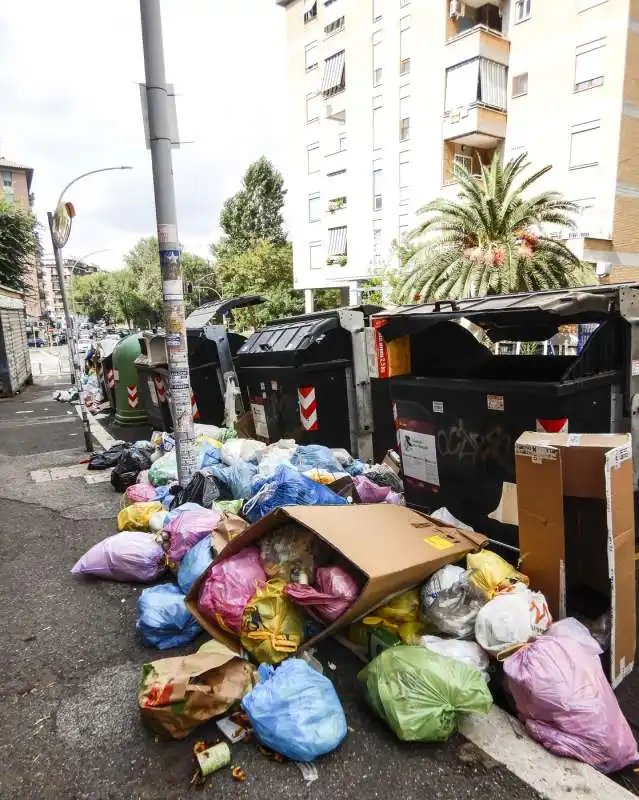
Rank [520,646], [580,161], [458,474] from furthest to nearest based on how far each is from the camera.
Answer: [580,161] < [458,474] < [520,646]

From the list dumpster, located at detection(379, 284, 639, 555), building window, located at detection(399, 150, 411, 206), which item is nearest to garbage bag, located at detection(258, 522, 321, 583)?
dumpster, located at detection(379, 284, 639, 555)

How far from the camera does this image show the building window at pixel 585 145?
17203mm

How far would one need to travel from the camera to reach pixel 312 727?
194 cm

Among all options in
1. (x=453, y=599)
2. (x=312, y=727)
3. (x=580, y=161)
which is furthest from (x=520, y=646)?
(x=580, y=161)

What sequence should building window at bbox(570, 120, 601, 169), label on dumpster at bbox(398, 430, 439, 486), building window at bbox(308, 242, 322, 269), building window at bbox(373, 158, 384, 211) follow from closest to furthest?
label on dumpster at bbox(398, 430, 439, 486) < building window at bbox(570, 120, 601, 169) < building window at bbox(373, 158, 384, 211) < building window at bbox(308, 242, 322, 269)

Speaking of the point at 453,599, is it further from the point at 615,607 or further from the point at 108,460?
the point at 108,460

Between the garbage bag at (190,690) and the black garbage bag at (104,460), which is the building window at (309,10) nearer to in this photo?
the black garbage bag at (104,460)

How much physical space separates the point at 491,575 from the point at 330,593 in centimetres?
74

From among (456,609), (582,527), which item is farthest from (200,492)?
(582,527)

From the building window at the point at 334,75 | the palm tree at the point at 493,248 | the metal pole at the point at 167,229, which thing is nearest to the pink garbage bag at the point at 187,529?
the metal pole at the point at 167,229

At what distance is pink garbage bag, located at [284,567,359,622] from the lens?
91.4 inches

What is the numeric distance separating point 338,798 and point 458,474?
6.46ft

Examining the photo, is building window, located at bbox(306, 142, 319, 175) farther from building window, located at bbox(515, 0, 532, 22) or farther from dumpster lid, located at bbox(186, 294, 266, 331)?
dumpster lid, located at bbox(186, 294, 266, 331)

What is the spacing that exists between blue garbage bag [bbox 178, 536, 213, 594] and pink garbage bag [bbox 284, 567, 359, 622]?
2.54ft
